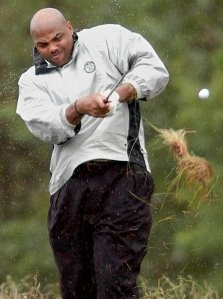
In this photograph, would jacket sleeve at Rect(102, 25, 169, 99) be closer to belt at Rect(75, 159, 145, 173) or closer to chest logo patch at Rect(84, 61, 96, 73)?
chest logo patch at Rect(84, 61, 96, 73)

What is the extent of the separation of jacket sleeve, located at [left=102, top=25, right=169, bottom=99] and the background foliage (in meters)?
4.69

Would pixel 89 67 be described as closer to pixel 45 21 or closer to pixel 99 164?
pixel 45 21

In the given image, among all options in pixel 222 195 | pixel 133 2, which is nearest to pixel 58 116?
pixel 222 195

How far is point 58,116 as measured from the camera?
22.4 feet

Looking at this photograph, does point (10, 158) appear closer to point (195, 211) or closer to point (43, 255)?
point (43, 255)

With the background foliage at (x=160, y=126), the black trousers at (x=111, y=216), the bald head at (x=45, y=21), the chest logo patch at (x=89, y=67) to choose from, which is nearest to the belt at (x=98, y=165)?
the black trousers at (x=111, y=216)

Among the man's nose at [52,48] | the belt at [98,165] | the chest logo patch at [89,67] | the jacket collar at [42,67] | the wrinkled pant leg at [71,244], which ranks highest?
the man's nose at [52,48]

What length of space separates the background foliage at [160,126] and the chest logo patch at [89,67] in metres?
4.75

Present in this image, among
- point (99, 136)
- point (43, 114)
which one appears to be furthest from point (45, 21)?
point (99, 136)

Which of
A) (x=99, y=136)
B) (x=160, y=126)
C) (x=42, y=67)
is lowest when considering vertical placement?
(x=160, y=126)

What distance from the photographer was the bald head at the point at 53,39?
23.0 ft

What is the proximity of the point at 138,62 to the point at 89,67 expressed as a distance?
0.83 ft

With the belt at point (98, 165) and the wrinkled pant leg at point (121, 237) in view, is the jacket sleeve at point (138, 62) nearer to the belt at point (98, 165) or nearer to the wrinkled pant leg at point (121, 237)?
the belt at point (98, 165)

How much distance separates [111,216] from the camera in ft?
22.8
